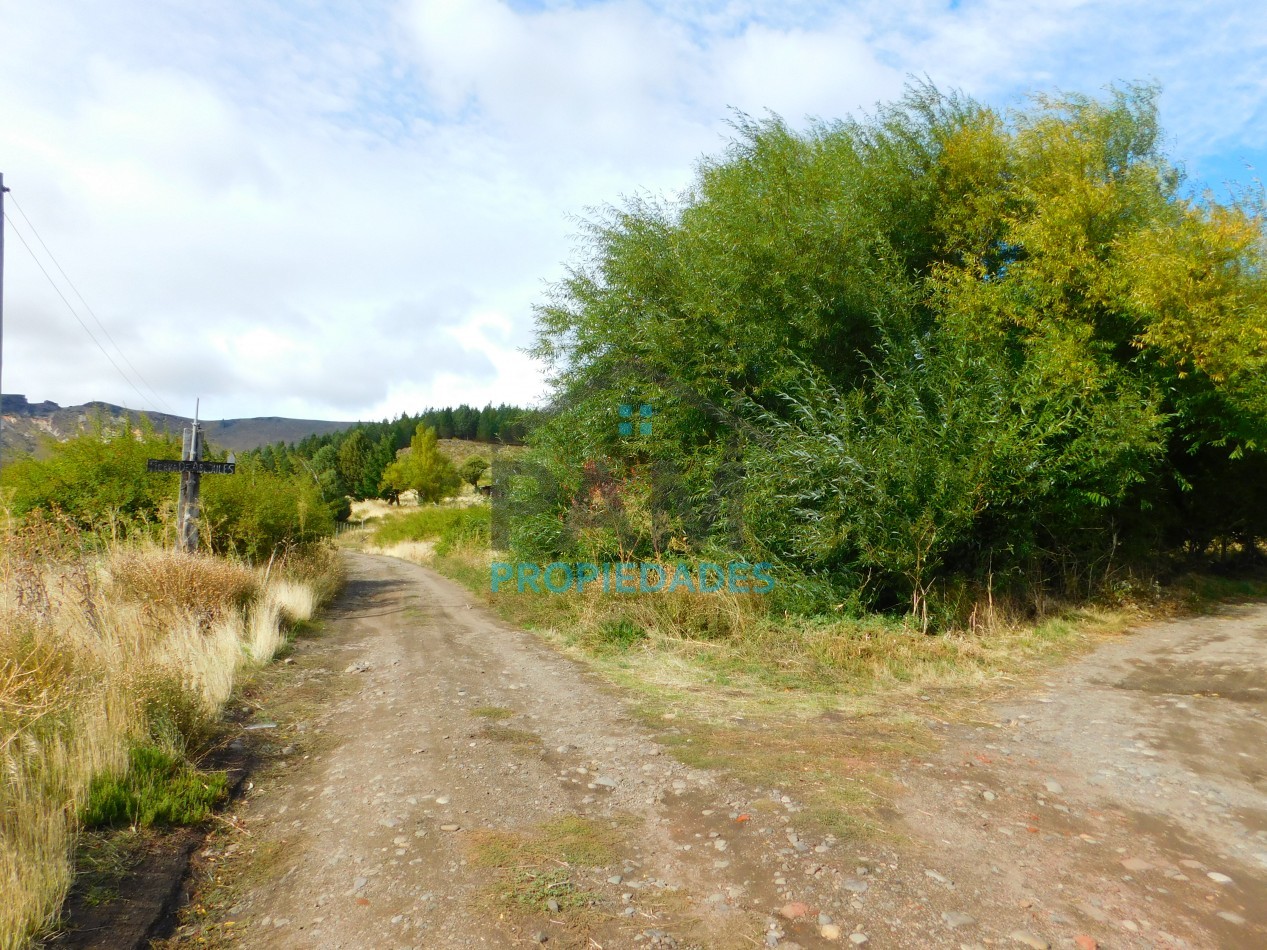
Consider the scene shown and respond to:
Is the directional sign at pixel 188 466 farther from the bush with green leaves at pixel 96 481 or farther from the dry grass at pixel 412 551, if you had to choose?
the dry grass at pixel 412 551

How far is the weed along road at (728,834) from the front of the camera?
2955mm

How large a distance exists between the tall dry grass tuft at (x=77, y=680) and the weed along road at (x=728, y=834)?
1.94 feet

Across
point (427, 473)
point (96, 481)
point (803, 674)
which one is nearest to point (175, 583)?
point (96, 481)

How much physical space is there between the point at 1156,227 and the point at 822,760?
9359mm

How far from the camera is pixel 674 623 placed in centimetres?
892

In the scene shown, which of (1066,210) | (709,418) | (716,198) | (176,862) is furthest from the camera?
(716,198)

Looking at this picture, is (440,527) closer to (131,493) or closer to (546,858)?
(131,493)

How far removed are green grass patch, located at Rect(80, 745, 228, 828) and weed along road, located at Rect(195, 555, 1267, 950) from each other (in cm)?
22

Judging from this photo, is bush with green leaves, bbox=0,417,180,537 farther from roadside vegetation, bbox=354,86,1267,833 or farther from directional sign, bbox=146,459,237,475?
roadside vegetation, bbox=354,86,1267,833

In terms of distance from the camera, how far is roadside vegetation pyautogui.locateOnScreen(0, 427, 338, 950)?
320cm

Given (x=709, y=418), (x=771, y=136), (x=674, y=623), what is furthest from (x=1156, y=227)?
(x=674, y=623)

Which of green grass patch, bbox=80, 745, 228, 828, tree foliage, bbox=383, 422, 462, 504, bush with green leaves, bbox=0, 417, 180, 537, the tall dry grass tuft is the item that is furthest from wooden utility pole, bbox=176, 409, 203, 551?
tree foliage, bbox=383, 422, 462, 504

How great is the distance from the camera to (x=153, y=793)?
3.89 meters

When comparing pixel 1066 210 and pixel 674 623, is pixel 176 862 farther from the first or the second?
pixel 1066 210
